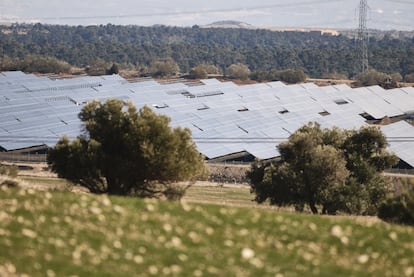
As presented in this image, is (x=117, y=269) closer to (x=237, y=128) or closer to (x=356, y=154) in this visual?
(x=356, y=154)

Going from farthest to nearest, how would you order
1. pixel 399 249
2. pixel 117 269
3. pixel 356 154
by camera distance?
pixel 356 154 < pixel 399 249 < pixel 117 269

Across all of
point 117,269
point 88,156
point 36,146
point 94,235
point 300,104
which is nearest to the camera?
point 117,269

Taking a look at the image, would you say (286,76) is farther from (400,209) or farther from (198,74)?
(400,209)

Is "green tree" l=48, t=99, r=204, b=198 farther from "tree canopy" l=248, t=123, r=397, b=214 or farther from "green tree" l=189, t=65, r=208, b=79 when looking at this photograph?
"green tree" l=189, t=65, r=208, b=79

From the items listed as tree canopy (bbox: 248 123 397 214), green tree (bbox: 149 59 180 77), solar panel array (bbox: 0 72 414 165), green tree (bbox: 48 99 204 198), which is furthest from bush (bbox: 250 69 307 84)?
green tree (bbox: 48 99 204 198)

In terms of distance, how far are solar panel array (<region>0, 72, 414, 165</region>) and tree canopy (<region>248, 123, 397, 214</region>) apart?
1578 centimetres

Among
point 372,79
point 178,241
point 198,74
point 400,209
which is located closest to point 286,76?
point 372,79

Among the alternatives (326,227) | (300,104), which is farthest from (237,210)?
(300,104)

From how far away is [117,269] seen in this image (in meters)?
8.15

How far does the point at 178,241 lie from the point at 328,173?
1423cm

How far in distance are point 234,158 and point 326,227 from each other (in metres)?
33.4

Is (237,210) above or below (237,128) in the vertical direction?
above

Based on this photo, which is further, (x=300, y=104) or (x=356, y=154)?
(x=300, y=104)

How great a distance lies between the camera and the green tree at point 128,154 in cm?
1842
